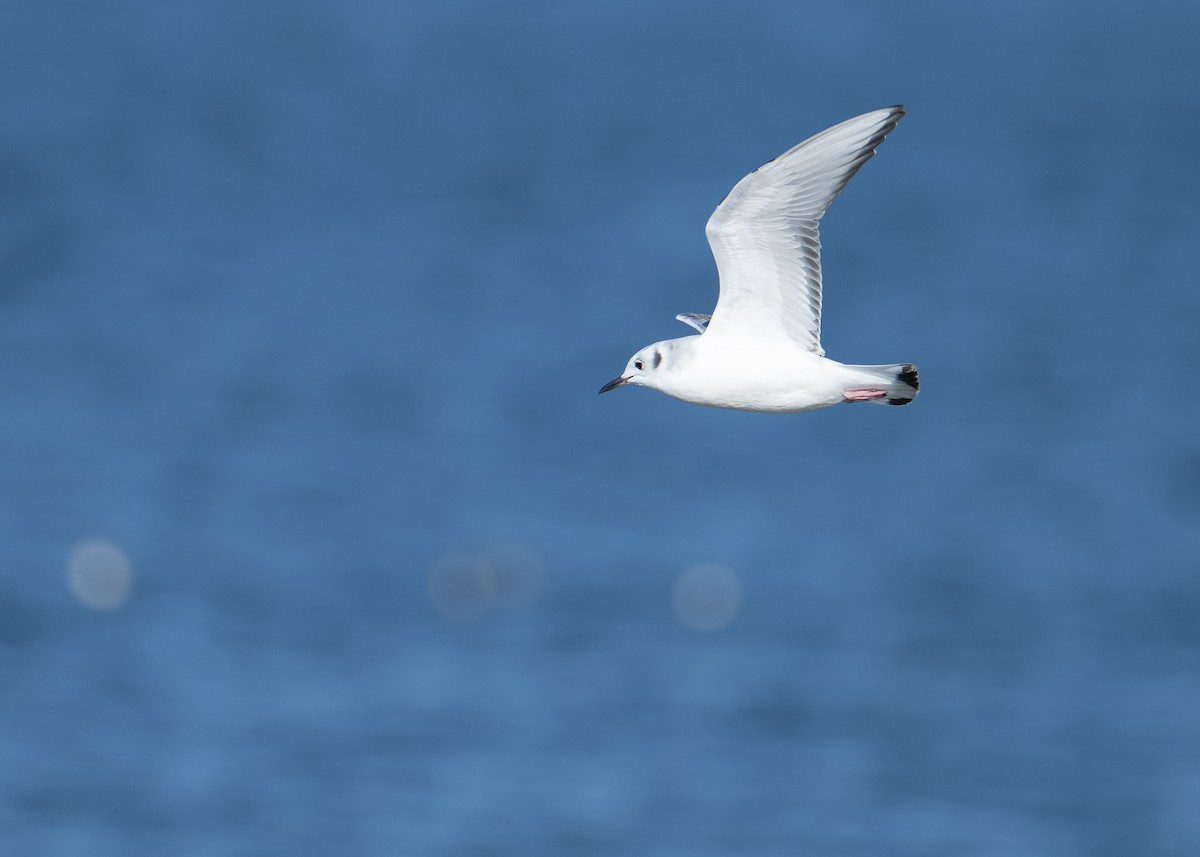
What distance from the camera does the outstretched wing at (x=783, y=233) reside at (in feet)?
27.0

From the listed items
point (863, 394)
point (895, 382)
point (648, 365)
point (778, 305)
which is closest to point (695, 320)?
point (648, 365)

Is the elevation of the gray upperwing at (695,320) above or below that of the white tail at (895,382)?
above

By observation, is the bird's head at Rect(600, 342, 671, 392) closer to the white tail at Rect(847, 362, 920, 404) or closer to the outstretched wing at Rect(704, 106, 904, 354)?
the outstretched wing at Rect(704, 106, 904, 354)

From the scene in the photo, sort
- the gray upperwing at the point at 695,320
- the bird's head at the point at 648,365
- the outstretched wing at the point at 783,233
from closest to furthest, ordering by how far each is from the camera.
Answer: the outstretched wing at the point at 783,233 → the bird's head at the point at 648,365 → the gray upperwing at the point at 695,320

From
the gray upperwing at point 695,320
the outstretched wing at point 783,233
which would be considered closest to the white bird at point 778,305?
the outstretched wing at point 783,233

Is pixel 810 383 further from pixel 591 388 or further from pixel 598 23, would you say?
pixel 598 23

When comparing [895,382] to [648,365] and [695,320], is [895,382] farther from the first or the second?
[695,320]

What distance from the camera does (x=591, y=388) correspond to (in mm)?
22391

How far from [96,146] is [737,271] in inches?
924

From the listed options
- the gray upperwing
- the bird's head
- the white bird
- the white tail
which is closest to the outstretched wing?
the white bird

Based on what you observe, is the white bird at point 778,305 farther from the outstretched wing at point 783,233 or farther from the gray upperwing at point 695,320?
the gray upperwing at point 695,320

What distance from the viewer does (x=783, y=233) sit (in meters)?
8.51

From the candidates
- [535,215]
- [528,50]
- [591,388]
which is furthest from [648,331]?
[528,50]

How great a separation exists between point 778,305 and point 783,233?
337 millimetres
